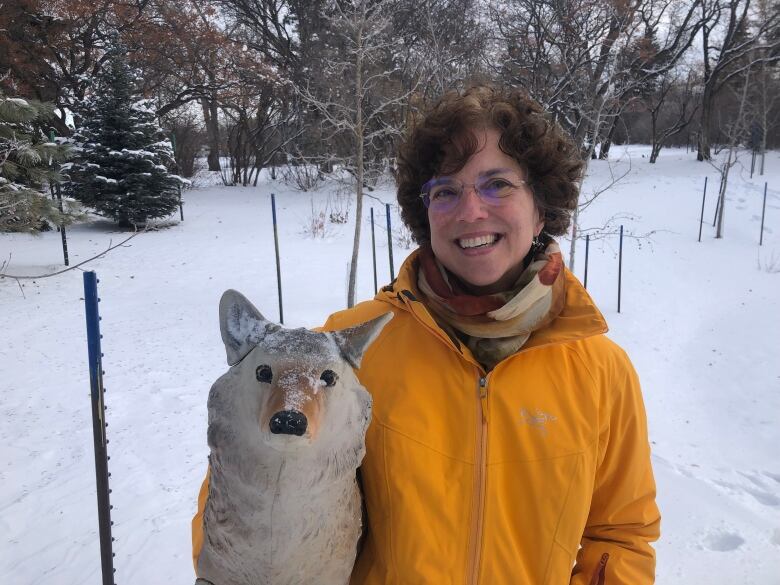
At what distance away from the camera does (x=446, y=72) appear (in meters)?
11.7

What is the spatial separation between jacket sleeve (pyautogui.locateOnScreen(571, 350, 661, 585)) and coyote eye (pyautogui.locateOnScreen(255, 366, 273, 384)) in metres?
0.90

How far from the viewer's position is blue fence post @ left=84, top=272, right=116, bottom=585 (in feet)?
7.43

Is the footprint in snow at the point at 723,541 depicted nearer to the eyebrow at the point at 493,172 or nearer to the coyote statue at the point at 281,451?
the eyebrow at the point at 493,172

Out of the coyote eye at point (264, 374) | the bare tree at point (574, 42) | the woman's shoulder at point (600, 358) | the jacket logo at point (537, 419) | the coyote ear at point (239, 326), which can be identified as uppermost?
the bare tree at point (574, 42)

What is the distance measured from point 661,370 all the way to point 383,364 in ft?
21.2

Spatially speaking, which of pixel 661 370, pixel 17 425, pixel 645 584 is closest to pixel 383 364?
pixel 645 584

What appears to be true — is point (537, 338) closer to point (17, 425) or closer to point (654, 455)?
point (654, 455)

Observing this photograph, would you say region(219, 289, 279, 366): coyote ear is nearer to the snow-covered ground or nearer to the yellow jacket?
the yellow jacket

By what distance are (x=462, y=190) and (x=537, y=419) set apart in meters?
0.62

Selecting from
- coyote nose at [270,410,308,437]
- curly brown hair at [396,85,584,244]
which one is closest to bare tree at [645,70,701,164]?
curly brown hair at [396,85,584,244]

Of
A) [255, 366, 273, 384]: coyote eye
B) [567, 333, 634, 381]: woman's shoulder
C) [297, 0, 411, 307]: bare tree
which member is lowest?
[567, 333, 634, 381]: woman's shoulder

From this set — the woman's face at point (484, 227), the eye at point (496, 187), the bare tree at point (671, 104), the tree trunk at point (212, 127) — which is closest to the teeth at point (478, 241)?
the woman's face at point (484, 227)

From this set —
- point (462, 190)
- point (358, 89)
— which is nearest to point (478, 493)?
point (462, 190)

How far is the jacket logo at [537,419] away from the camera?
1.29 metres
